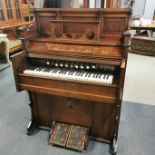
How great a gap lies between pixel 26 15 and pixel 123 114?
14.2 ft

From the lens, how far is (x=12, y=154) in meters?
Answer: 1.49

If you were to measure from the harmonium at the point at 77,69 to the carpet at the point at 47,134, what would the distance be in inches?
3.8

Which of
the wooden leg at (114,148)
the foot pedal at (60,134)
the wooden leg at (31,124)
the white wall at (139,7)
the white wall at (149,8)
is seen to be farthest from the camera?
the white wall at (139,7)

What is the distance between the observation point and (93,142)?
5.29 feet

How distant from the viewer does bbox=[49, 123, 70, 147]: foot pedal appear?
1555mm

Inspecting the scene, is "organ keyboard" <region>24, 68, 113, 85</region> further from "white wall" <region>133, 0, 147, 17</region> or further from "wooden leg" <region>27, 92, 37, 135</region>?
"white wall" <region>133, 0, 147, 17</region>

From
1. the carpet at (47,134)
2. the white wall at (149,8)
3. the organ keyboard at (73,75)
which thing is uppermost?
the white wall at (149,8)

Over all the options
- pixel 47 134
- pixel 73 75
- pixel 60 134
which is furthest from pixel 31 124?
pixel 73 75

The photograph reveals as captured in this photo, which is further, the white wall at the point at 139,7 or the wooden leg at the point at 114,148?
the white wall at the point at 139,7

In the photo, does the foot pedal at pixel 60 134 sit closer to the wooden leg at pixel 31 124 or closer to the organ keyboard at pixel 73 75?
the wooden leg at pixel 31 124

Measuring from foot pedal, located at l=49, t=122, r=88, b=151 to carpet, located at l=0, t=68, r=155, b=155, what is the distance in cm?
6

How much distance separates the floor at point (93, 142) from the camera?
1526 mm

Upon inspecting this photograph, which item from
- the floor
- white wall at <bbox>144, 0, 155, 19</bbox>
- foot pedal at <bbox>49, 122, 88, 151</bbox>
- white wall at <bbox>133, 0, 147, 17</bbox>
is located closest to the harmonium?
foot pedal at <bbox>49, 122, 88, 151</bbox>

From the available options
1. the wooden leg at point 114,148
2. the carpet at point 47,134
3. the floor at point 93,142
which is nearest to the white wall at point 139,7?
the floor at point 93,142
